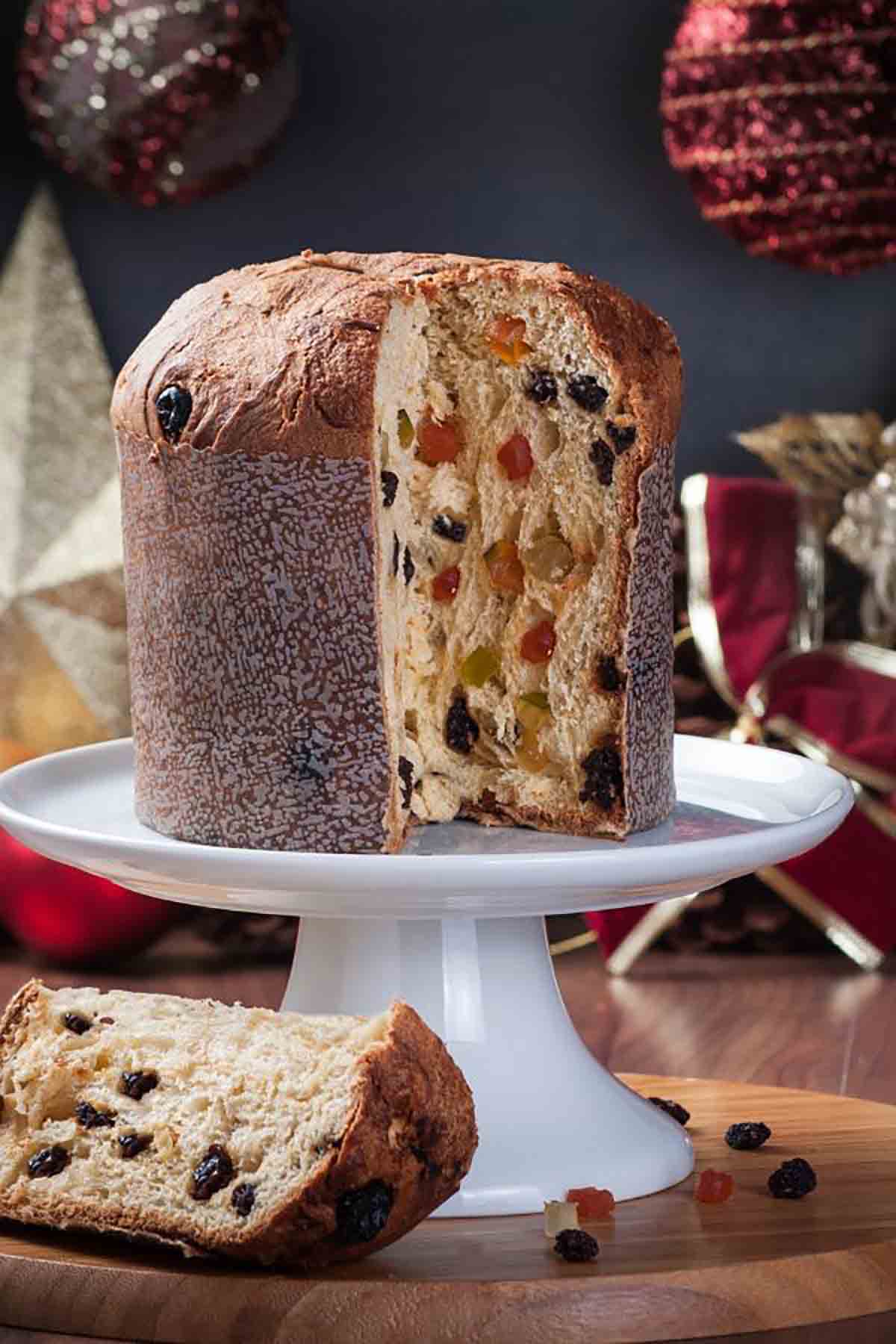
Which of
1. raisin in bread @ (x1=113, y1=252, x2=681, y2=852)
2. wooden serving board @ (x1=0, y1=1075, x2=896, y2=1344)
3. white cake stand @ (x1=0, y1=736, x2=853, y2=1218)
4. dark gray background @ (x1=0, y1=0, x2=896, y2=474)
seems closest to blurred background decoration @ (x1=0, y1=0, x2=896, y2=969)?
dark gray background @ (x1=0, y1=0, x2=896, y2=474)

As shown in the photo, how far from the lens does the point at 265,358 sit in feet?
5.75

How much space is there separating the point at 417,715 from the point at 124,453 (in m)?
0.33

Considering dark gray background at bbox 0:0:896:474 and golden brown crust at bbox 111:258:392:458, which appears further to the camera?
dark gray background at bbox 0:0:896:474

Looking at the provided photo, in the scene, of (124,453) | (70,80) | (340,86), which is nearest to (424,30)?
(340,86)

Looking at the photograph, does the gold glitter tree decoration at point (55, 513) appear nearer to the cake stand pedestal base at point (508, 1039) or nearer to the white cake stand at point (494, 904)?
the white cake stand at point (494, 904)

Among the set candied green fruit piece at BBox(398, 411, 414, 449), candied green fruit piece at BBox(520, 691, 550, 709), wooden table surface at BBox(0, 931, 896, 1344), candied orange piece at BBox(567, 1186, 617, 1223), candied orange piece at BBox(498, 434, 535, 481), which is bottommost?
wooden table surface at BBox(0, 931, 896, 1344)

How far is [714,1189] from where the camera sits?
1771mm

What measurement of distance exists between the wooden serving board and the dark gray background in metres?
1.81

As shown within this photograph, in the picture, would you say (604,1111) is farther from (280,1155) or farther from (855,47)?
(855,47)

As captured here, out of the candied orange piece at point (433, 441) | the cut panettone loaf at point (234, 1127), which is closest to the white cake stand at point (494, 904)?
the cut panettone loaf at point (234, 1127)

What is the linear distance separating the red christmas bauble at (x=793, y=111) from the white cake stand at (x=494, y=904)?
113 cm

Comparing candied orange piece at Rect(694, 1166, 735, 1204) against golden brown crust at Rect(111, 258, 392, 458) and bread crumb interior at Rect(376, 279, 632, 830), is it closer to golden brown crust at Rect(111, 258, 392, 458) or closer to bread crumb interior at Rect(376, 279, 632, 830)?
bread crumb interior at Rect(376, 279, 632, 830)

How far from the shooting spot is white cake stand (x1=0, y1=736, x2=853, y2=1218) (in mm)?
1629

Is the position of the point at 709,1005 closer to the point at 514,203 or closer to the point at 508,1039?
the point at 508,1039
